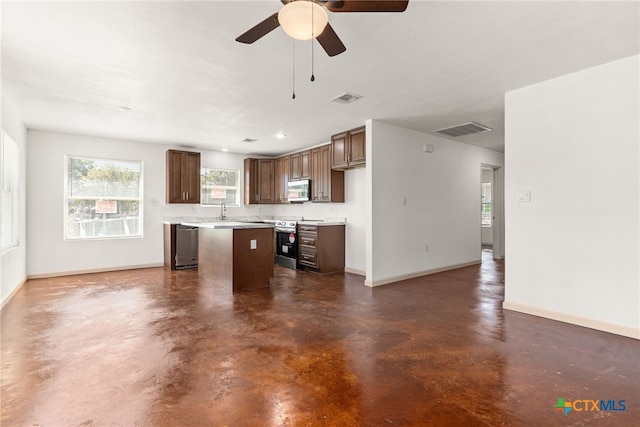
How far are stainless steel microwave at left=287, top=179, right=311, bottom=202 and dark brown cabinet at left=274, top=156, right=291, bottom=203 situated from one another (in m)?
0.21

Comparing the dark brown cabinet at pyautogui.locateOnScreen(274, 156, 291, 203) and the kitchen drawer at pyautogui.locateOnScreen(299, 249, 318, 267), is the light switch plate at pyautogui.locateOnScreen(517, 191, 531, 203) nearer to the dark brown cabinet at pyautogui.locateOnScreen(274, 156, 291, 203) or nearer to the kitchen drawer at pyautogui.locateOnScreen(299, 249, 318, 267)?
the kitchen drawer at pyautogui.locateOnScreen(299, 249, 318, 267)

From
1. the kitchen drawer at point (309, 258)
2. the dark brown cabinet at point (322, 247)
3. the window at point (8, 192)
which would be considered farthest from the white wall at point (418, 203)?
the window at point (8, 192)

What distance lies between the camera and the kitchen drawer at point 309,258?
19.2 feet

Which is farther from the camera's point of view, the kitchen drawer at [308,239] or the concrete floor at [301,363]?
the kitchen drawer at [308,239]

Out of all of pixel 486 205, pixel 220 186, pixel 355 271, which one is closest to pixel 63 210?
pixel 220 186

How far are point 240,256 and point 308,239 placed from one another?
163 cm

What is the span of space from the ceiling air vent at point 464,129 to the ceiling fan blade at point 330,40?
3656 mm

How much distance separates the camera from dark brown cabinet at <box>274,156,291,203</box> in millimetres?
7373

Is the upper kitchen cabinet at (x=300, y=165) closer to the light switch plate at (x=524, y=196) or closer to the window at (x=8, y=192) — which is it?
the light switch plate at (x=524, y=196)

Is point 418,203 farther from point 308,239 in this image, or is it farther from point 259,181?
point 259,181

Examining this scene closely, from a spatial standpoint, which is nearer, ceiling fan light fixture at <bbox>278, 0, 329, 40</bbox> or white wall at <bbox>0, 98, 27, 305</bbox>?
ceiling fan light fixture at <bbox>278, 0, 329, 40</bbox>

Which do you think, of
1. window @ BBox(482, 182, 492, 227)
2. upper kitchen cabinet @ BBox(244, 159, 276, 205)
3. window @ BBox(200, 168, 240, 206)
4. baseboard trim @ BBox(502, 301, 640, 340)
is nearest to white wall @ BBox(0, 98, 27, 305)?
window @ BBox(200, 168, 240, 206)

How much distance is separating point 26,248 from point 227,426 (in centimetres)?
570

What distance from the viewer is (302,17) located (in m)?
1.69
